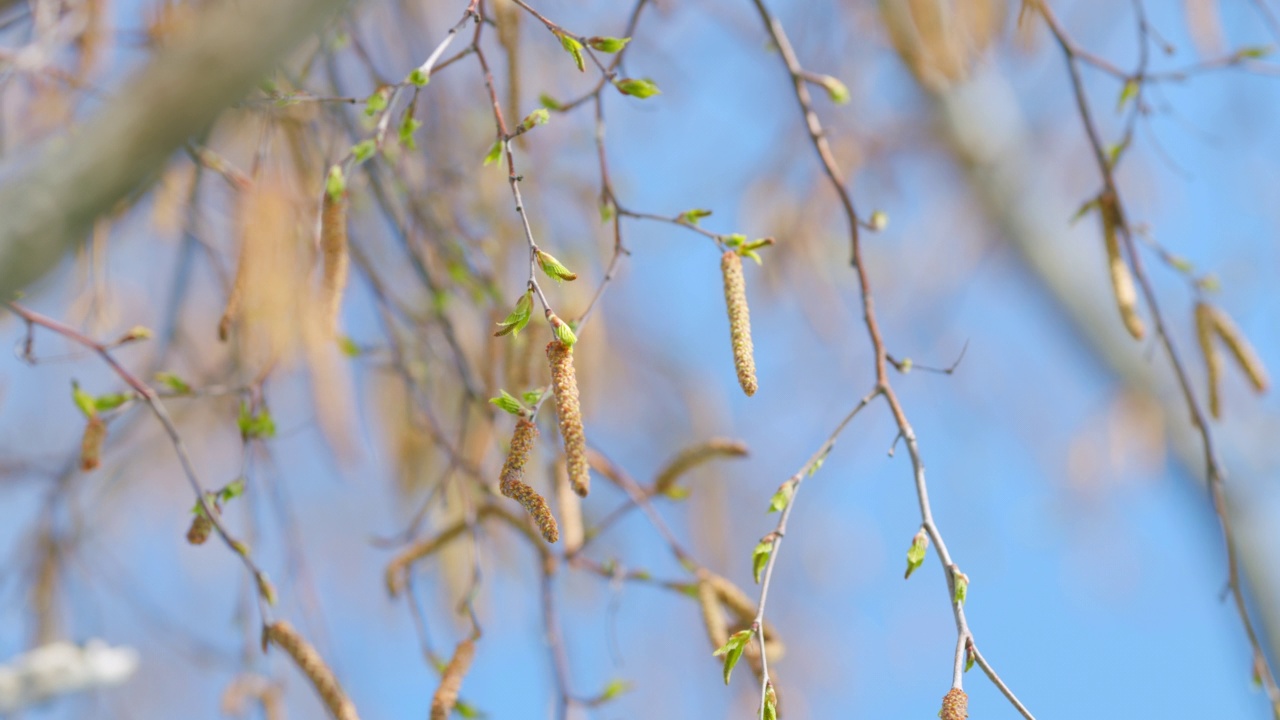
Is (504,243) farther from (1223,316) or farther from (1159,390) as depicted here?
(1159,390)

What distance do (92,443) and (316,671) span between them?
Answer: 1.13 ft

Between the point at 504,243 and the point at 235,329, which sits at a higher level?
the point at 504,243

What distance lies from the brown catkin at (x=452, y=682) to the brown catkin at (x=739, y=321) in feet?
1.50

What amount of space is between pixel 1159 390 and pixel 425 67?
11.6 feet

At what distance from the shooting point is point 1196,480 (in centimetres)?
406

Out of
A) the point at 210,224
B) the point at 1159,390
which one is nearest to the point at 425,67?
the point at 210,224

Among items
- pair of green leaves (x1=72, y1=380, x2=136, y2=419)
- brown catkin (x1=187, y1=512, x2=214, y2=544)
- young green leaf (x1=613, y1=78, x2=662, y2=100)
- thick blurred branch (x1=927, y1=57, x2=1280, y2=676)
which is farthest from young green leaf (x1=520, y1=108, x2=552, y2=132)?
thick blurred branch (x1=927, y1=57, x2=1280, y2=676)

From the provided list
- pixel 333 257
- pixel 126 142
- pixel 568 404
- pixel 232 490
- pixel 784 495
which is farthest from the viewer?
pixel 232 490

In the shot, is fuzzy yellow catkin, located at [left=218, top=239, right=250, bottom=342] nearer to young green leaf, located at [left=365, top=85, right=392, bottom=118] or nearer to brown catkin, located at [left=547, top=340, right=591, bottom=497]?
young green leaf, located at [left=365, top=85, right=392, bottom=118]

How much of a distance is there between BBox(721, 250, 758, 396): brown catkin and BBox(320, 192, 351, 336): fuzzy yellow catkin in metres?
0.38

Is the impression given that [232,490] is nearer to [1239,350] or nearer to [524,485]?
[524,485]

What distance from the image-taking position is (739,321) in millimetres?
965

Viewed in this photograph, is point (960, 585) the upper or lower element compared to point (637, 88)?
lower

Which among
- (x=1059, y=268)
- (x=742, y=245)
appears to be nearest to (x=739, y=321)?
(x=742, y=245)
